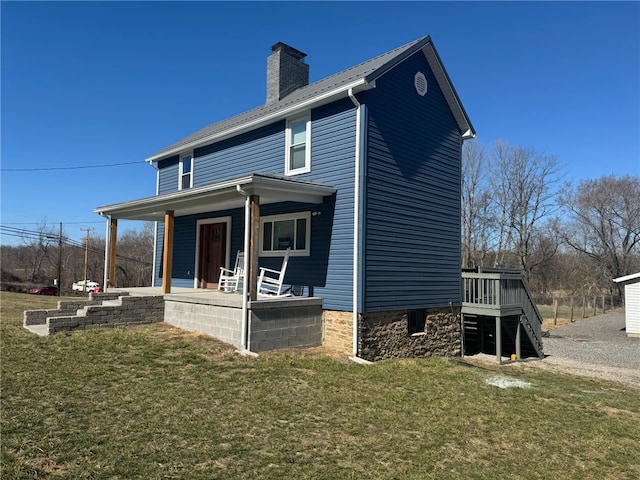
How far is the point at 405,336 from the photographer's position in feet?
33.9

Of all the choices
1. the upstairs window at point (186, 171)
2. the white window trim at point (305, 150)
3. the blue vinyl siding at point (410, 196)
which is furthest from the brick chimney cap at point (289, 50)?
the blue vinyl siding at point (410, 196)

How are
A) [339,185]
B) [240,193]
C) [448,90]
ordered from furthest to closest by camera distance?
1. [448,90]
2. [339,185]
3. [240,193]

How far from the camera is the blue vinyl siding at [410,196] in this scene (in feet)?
31.7

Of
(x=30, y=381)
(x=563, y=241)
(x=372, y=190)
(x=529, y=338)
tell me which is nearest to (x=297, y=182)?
(x=372, y=190)

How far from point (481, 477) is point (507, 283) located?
28.7 feet

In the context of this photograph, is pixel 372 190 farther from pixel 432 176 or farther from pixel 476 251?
pixel 476 251

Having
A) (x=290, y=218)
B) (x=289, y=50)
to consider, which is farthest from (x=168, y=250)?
(x=289, y=50)

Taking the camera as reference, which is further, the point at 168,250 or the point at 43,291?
the point at 43,291

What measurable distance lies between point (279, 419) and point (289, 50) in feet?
39.8

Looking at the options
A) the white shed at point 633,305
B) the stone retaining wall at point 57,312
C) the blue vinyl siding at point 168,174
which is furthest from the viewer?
the white shed at point 633,305

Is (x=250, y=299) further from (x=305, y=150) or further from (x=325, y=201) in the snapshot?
(x=305, y=150)

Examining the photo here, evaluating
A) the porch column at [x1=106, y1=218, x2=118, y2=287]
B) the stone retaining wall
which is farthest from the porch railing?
the porch column at [x1=106, y1=218, x2=118, y2=287]

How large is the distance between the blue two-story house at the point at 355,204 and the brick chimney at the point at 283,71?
0.08 metres

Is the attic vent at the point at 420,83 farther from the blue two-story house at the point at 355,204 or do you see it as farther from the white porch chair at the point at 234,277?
the white porch chair at the point at 234,277
